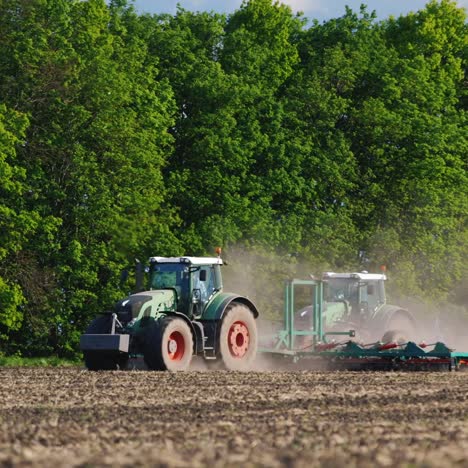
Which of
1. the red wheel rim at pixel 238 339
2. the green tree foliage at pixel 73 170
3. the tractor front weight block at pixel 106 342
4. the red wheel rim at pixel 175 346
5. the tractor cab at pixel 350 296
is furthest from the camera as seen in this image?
the green tree foliage at pixel 73 170

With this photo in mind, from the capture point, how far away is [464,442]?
38.4 feet

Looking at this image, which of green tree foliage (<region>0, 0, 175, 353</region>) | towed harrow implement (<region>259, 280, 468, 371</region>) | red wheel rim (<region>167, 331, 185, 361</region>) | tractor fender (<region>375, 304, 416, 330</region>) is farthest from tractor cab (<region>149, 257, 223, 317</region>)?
green tree foliage (<region>0, 0, 175, 353</region>)

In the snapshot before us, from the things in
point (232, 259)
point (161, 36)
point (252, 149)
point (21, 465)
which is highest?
point (161, 36)

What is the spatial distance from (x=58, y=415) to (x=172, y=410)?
1492 millimetres

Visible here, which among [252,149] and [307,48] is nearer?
[252,149]

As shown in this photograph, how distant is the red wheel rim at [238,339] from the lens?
1069 inches

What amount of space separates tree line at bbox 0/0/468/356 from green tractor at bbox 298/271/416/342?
321 inches

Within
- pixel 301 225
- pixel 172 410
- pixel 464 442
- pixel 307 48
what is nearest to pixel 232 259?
pixel 301 225

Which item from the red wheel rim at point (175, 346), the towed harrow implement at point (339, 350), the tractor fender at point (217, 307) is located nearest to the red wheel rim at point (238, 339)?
the tractor fender at point (217, 307)

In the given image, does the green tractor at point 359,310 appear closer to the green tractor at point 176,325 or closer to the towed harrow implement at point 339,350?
the towed harrow implement at point 339,350

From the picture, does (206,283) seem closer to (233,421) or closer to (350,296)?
(350,296)

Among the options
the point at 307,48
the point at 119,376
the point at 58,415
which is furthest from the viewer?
the point at 307,48

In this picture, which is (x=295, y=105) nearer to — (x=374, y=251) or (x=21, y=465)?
(x=374, y=251)

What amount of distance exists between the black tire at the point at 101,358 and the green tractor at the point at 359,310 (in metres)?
5.63
